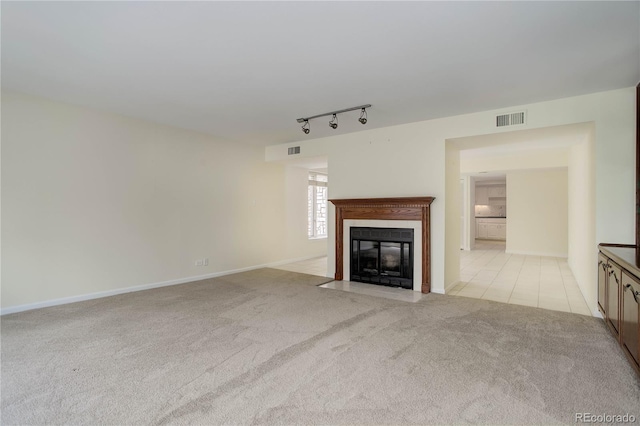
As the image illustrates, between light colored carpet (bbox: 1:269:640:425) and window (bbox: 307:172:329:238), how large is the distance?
4589 mm

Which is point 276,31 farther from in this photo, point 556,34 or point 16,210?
point 16,210

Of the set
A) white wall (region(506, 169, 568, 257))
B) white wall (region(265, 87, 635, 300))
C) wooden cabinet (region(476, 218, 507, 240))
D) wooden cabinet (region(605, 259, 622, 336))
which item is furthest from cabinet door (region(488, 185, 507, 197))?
wooden cabinet (region(605, 259, 622, 336))

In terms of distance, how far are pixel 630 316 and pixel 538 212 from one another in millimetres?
7635

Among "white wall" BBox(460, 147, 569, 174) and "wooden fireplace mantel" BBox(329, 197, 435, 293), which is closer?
"wooden fireplace mantel" BBox(329, 197, 435, 293)

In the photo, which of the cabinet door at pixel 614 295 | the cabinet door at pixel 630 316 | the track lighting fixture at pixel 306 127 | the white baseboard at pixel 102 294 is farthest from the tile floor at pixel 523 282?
the white baseboard at pixel 102 294

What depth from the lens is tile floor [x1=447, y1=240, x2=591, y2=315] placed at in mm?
4379

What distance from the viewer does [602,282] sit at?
3436 millimetres

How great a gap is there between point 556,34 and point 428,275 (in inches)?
133

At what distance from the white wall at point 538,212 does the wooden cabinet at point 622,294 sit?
20.0ft

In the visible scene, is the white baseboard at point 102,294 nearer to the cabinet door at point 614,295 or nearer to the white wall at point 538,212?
the cabinet door at point 614,295

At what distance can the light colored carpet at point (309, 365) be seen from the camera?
6.50 feet

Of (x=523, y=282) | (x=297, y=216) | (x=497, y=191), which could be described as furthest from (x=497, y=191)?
(x=297, y=216)

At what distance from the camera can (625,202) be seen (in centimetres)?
361

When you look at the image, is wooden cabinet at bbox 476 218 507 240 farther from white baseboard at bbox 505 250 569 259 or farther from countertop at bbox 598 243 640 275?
countertop at bbox 598 243 640 275
